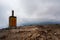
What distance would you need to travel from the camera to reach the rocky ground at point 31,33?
4.25 m

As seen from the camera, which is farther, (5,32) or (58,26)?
(58,26)

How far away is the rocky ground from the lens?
4254 millimetres

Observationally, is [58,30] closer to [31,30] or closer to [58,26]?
[58,26]

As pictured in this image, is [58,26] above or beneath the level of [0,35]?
above

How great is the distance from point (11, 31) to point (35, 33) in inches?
32.3

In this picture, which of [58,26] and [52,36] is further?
[58,26]

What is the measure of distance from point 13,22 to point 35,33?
0.94 meters

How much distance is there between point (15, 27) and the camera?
15.1 feet

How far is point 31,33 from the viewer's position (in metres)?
4.29

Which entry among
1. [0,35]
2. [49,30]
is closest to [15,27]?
[0,35]

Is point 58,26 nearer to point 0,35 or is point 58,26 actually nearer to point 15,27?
point 15,27

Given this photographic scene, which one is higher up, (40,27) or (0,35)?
(40,27)

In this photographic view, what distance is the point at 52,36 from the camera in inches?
172

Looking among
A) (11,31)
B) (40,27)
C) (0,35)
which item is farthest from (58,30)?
(0,35)
